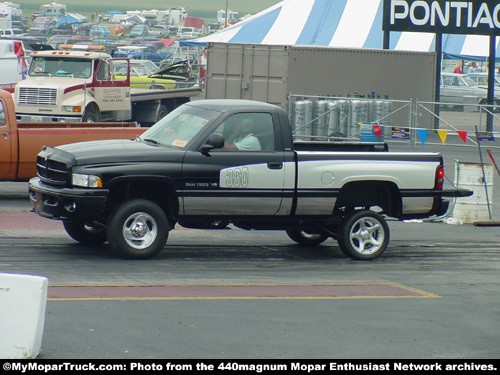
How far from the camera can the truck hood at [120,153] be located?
10602 millimetres

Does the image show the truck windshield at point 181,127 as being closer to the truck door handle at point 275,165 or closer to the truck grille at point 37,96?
the truck door handle at point 275,165

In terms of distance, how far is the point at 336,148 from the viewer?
41.6ft

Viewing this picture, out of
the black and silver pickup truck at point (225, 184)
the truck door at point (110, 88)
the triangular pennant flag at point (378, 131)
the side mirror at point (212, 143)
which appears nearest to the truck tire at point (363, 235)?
the black and silver pickup truck at point (225, 184)

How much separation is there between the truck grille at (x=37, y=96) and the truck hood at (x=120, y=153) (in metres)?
14.8

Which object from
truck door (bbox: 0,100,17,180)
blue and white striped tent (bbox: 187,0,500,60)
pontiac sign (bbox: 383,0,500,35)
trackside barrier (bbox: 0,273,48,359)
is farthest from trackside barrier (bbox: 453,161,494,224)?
blue and white striped tent (bbox: 187,0,500,60)

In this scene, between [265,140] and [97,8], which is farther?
[97,8]

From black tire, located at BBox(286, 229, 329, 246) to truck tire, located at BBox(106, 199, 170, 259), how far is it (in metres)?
2.42

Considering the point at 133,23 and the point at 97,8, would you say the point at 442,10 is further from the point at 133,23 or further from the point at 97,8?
the point at 97,8

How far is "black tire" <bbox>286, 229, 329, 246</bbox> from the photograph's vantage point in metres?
12.7

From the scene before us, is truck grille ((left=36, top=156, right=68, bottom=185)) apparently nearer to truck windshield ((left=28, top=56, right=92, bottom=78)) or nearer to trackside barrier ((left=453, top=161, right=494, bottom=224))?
trackside barrier ((left=453, top=161, right=494, bottom=224))
